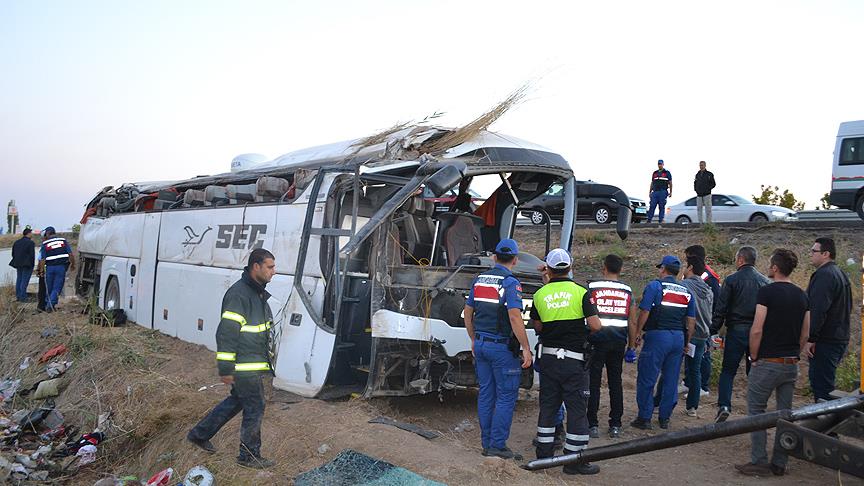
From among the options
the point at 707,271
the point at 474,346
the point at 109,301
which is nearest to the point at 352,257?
the point at 474,346

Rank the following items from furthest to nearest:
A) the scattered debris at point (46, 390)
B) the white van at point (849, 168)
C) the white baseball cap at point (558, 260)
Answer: the white van at point (849, 168) < the scattered debris at point (46, 390) < the white baseball cap at point (558, 260)

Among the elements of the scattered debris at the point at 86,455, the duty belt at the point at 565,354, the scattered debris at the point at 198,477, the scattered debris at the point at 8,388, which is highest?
the duty belt at the point at 565,354

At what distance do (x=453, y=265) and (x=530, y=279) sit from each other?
84 centimetres

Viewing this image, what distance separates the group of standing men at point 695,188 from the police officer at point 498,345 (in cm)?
1235

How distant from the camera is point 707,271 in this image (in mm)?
7816

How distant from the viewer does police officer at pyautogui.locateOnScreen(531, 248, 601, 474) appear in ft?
18.2

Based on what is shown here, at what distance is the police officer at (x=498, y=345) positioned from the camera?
5.73 metres

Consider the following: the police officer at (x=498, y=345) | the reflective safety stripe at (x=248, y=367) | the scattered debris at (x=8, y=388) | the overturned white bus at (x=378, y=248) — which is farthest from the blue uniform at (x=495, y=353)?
the scattered debris at (x=8, y=388)

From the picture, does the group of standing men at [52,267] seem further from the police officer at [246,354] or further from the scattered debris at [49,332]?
the police officer at [246,354]

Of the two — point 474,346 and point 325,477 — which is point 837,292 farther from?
point 325,477

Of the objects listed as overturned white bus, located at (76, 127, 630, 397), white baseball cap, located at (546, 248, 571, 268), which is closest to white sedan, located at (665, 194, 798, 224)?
overturned white bus, located at (76, 127, 630, 397)

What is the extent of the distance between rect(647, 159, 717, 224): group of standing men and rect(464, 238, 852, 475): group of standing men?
10367 millimetres

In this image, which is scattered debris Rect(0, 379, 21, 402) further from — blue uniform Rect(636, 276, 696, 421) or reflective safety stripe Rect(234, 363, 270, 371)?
blue uniform Rect(636, 276, 696, 421)

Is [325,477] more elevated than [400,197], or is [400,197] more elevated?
[400,197]
